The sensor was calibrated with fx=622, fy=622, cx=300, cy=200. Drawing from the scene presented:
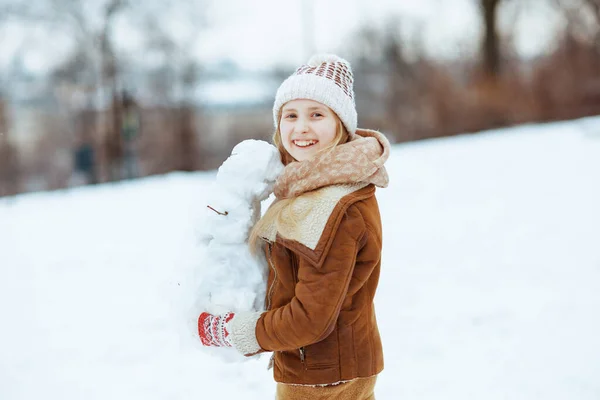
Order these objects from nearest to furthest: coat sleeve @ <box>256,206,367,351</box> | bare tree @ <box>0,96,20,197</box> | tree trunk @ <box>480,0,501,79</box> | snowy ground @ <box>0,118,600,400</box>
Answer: coat sleeve @ <box>256,206,367,351</box> → snowy ground @ <box>0,118,600,400</box> → bare tree @ <box>0,96,20,197</box> → tree trunk @ <box>480,0,501,79</box>

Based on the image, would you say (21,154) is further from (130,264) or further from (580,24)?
(580,24)

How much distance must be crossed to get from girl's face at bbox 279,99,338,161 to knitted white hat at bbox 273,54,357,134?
23 mm

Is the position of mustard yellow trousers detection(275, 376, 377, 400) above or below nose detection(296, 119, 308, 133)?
below

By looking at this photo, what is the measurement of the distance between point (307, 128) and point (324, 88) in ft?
0.41

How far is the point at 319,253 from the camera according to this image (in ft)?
5.14

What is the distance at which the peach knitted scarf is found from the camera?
1.65 m

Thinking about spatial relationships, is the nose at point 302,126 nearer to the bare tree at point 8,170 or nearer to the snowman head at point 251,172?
the snowman head at point 251,172

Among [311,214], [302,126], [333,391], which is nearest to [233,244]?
[311,214]

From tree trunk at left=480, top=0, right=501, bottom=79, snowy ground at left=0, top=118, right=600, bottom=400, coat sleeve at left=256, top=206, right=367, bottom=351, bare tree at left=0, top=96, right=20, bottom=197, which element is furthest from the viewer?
tree trunk at left=480, top=0, right=501, bottom=79

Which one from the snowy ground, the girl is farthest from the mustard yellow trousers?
the snowy ground

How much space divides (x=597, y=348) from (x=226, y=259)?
3040 mm

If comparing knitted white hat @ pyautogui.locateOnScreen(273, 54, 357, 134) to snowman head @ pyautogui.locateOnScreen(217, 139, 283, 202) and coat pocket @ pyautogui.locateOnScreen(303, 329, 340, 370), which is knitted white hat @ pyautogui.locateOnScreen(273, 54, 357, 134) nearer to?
snowman head @ pyautogui.locateOnScreen(217, 139, 283, 202)

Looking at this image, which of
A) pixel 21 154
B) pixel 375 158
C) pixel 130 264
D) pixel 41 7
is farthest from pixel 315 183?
pixel 21 154

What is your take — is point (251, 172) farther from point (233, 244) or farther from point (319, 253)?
point (319, 253)
